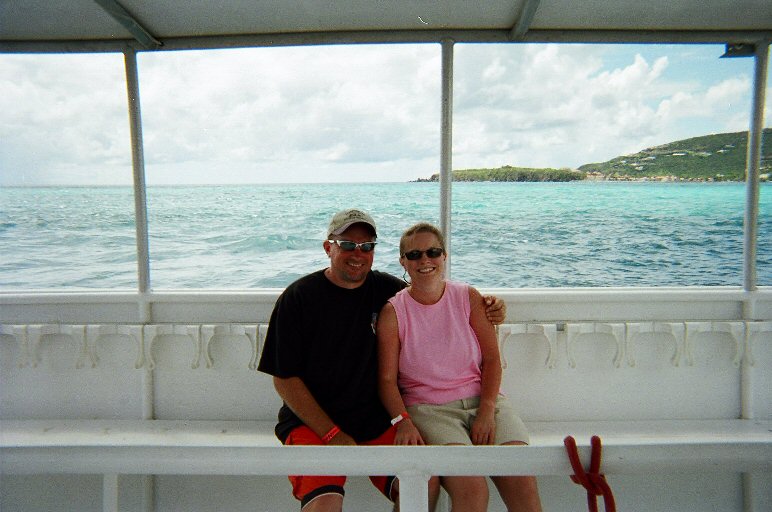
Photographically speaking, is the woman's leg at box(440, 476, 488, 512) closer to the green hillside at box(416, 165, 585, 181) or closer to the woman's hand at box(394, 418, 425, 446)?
the woman's hand at box(394, 418, 425, 446)

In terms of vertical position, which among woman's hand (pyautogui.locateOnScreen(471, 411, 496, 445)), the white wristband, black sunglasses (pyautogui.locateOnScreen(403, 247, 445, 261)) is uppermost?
black sunglasses (pyautogui.locateOnScreen(403, 247, 445, 261))

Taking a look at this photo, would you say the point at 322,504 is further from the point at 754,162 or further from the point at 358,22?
the point at 754,162

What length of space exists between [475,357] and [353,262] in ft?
2.10

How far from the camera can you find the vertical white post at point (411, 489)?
92 cm

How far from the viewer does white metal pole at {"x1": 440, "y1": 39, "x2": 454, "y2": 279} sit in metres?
2.61

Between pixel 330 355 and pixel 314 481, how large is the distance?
48 cm

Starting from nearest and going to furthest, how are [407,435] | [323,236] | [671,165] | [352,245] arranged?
[407,435] → [352,245] → [323,236] → [671,165]

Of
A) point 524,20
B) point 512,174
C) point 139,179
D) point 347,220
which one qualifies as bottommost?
point 347,220

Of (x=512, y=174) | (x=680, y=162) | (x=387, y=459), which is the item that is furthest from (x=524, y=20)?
(x=680, y=162)

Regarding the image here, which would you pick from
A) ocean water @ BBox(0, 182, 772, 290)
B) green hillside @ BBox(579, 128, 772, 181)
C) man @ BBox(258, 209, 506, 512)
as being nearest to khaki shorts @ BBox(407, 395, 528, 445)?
man @ BBox(258, 209, 506, 512)

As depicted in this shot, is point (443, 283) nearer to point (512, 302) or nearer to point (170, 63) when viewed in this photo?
point (512, 302)

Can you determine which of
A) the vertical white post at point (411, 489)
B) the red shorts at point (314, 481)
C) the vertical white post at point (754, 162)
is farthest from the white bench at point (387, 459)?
the vertical white post at point (754, 162)

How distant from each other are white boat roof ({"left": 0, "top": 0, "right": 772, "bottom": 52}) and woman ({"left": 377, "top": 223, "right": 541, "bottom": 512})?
44.7 inches

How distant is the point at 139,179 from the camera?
2705mm
